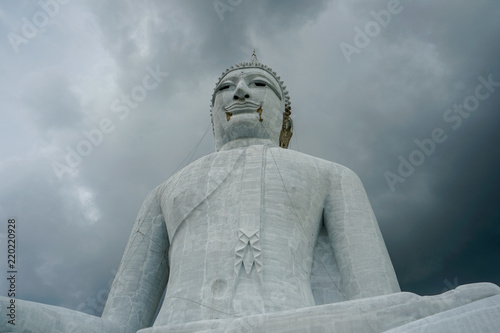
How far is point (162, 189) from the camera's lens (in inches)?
314

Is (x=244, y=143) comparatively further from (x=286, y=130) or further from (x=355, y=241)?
(x=355, y=241)

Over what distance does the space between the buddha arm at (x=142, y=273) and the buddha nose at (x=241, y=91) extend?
2.20m

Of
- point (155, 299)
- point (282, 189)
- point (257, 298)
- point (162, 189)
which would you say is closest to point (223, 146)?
point (162, 189)

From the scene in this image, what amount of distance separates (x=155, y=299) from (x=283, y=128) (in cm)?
433

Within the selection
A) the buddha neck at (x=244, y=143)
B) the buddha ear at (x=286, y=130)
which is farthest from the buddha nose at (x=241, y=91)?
the buddha ear at (x=286, y=130)

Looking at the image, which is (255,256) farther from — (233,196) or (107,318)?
(107,318)

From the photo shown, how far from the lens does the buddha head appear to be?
838 cm

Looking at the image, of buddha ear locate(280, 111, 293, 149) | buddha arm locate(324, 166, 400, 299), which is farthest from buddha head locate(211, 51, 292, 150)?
buddha arm locate(324, 166, 400, 299)

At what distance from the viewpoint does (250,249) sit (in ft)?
20.6

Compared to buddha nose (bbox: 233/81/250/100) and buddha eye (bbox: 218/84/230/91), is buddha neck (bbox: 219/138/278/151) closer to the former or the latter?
buddha nose (bbox: 233/81/250/100)

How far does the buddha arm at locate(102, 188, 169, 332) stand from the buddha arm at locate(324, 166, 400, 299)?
2717mm

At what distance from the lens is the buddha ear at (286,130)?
988 centimetres

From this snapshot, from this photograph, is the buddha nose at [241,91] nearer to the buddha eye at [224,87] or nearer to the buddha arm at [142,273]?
the buddha eye at [224,87]

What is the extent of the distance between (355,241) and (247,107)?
315 cm
